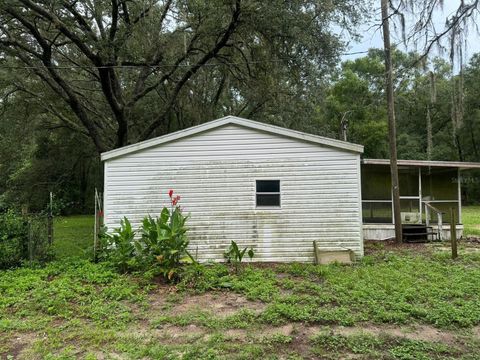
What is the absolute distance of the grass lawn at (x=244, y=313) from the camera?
368 centimetres

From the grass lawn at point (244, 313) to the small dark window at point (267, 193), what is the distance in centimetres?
173

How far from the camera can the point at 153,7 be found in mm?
10758

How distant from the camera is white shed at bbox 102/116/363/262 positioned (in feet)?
26.5

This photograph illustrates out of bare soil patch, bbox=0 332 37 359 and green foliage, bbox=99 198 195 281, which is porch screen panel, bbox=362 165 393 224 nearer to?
green foliage, bbox=99 198 195 281

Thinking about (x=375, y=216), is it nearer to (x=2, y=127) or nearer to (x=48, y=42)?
(x=48, y=42)

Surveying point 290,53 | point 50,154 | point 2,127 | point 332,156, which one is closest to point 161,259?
point 332,156

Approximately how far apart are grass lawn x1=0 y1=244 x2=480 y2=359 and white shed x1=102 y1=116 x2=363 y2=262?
1.19m

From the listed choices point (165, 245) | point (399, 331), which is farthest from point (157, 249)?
point (399, 331)

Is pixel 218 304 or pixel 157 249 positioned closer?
pixel 218 304

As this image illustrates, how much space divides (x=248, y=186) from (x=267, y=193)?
469 mm

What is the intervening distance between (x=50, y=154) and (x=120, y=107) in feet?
42.2

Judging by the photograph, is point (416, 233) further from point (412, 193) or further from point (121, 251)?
point (121, 251)

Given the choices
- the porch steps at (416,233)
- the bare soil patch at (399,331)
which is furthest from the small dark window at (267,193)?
the porch steps at (416,233)

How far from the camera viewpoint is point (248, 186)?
823cm
